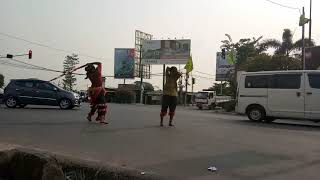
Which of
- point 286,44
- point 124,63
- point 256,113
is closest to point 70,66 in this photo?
point 124,63

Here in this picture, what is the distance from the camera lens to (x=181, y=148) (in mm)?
10344

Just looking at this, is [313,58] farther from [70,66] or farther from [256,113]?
[70,66]

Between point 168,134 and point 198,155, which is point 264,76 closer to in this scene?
point 168,134

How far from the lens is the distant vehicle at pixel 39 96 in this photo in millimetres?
26344

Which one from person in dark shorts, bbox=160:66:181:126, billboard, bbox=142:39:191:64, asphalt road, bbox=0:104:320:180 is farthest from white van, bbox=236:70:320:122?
billboard, bbox=142:39:191:64

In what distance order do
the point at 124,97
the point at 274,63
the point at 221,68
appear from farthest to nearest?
the point at 221,68 → the point at 124,97 → the point at 274,63

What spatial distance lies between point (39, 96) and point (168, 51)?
53092 millimetres

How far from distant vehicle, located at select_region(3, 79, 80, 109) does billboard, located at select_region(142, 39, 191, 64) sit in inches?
2000

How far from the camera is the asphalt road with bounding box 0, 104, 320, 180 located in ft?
26.9

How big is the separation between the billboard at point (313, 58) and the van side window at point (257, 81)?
27432 mm

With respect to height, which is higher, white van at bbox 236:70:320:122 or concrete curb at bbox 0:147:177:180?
white van at bbox 236:70:320:122

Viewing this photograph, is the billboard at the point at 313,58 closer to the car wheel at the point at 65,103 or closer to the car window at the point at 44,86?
the car wheel at the point at 65,103

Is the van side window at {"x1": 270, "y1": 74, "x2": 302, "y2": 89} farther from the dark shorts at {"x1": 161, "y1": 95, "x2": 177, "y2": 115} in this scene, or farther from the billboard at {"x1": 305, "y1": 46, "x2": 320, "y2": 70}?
the billboard at {"x1": 305, "y1": 46, "x2": 320, "y2": 70}

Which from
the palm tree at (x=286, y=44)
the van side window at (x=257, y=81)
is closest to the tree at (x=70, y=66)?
the palm tree at (x=286, y=44)
